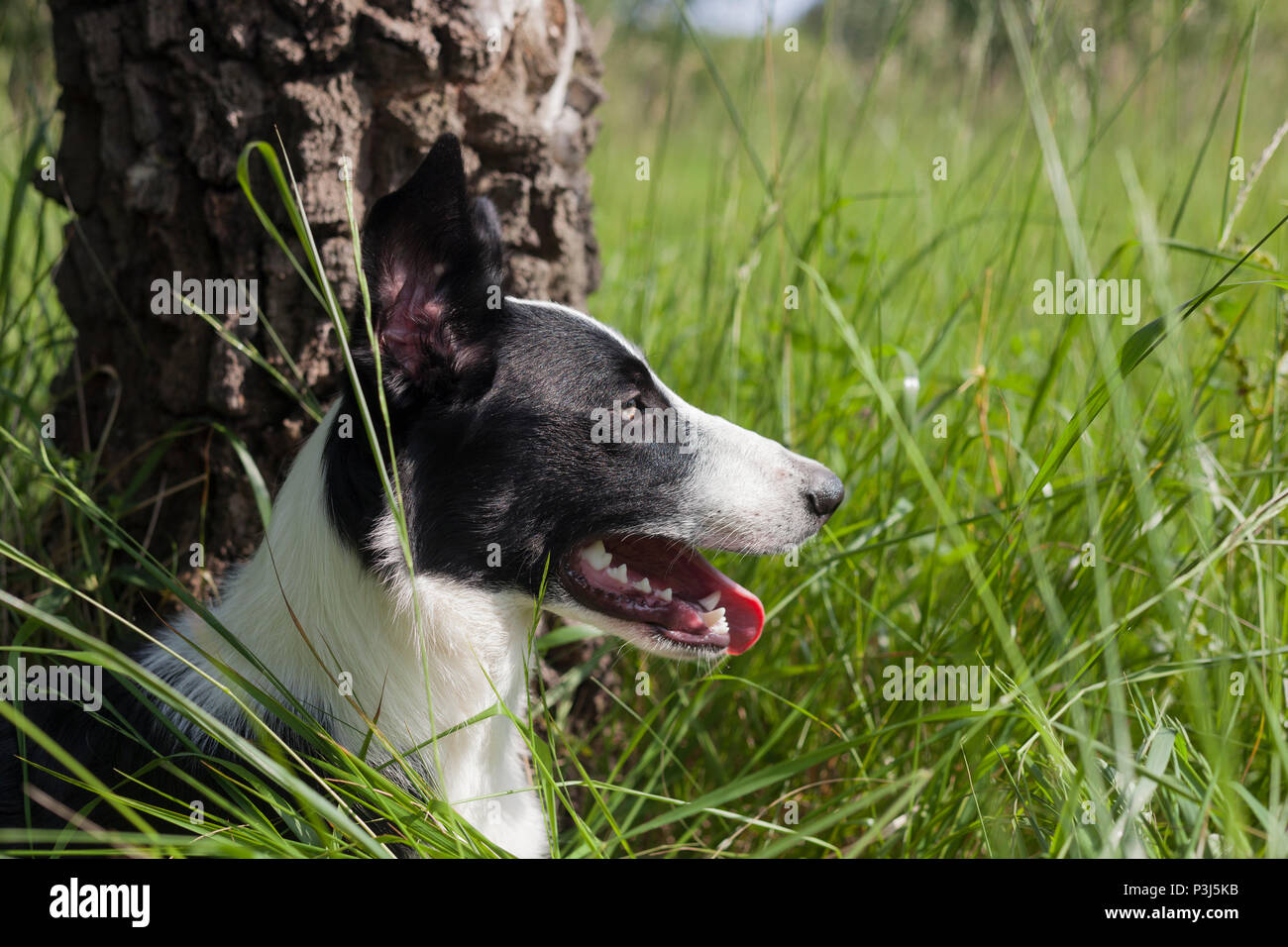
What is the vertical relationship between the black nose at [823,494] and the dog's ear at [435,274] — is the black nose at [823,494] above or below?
below

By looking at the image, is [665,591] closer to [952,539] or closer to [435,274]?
[952,539]

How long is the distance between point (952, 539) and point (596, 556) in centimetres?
70

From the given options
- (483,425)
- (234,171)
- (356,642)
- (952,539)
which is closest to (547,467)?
(483,425)

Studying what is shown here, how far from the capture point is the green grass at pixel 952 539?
1.37 m

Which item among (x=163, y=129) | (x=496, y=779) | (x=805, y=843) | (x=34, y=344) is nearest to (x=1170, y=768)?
(x=805, y=843)

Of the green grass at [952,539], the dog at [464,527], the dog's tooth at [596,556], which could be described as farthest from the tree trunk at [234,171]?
the dog's tooth at [596,556]

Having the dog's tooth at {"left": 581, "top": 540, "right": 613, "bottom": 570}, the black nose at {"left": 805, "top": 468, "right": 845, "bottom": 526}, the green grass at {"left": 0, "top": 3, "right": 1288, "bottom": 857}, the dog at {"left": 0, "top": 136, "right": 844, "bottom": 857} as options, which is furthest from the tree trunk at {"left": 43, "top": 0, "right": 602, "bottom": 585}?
the black nose at {"left": 805, "top": 468, "right": 845, "bottom": 526}

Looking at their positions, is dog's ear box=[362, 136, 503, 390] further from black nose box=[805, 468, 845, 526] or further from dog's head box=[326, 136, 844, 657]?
black nose box=[805, 468, 845, 526]

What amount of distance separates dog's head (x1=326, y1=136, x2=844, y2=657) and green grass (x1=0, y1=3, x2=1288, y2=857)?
0.50ft

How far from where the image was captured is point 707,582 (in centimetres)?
200

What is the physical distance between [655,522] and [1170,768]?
3.19 feet

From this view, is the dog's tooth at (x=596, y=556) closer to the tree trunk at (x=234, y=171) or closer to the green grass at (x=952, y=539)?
the green grass at (x=952, y=539)

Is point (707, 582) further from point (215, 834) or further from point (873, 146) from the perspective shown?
point (873, 146)

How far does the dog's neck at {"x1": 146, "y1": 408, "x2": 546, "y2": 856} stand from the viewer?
5.70 feet
